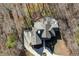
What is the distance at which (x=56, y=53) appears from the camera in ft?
3.02

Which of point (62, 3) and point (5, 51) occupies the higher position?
point (62, 3)

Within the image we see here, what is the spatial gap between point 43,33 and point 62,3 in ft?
0.59

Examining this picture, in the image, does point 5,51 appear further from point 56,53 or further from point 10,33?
point 56,53

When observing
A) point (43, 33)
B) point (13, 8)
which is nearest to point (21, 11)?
point (13, 8)

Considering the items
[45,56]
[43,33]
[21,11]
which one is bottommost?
[45,56]

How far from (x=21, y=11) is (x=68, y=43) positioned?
29 cm

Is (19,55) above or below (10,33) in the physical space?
below

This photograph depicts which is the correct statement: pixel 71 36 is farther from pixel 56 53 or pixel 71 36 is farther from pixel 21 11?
pixel 21 11

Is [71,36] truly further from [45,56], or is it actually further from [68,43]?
[45,56]

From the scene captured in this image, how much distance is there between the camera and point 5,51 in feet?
3.04

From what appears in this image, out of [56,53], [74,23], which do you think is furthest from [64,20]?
[56,53]

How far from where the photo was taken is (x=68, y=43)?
92cm

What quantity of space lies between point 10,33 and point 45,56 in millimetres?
211

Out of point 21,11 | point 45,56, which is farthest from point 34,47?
point 21,11
